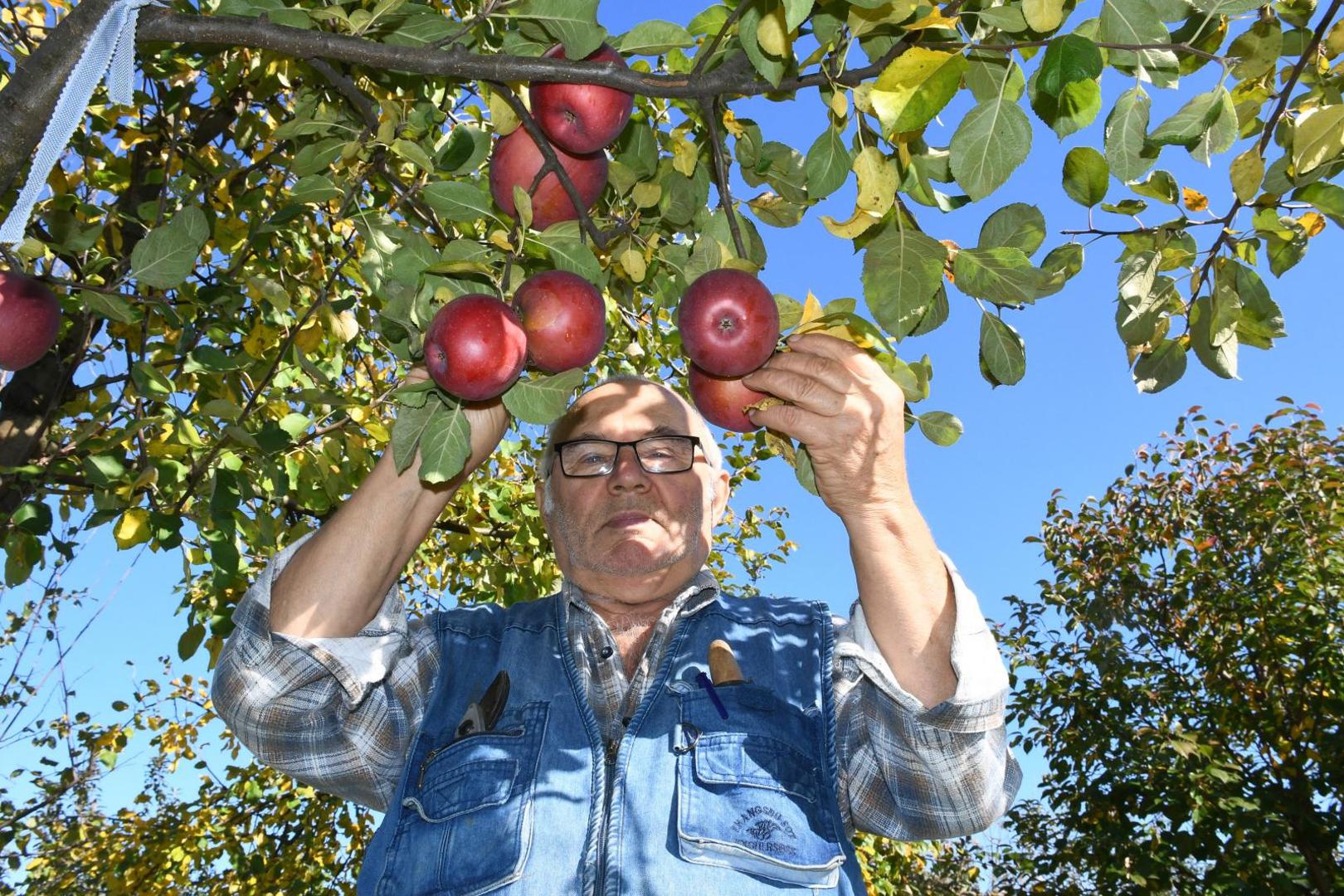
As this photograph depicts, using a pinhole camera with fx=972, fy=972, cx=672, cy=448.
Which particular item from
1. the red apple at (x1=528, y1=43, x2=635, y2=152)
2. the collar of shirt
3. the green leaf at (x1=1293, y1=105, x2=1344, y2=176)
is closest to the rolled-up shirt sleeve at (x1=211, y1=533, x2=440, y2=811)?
the collar of shirt

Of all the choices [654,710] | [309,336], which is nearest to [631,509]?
[654,710]

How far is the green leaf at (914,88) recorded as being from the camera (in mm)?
1220

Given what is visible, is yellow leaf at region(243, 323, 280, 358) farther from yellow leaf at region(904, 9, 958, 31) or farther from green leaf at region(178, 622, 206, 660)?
yellow leaf at region(904, 9, 958, 31)

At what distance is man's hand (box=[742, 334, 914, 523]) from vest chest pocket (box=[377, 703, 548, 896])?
2.90 feet

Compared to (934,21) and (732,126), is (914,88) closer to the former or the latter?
(934,21)

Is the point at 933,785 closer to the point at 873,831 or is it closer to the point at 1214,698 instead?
the point at 873,831

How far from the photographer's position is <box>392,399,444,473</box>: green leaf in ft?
5.10

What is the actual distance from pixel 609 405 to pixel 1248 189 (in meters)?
1.60

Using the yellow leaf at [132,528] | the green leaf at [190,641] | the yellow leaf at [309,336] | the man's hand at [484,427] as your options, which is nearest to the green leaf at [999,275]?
the man's hand at [484,427]

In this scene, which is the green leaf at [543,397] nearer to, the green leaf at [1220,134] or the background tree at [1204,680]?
the green leaf at [1220,134]

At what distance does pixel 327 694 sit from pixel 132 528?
0.98 m

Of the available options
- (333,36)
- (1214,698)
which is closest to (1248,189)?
(333,36)

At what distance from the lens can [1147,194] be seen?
1.75 meters

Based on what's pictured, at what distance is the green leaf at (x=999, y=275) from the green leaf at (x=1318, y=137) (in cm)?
48
